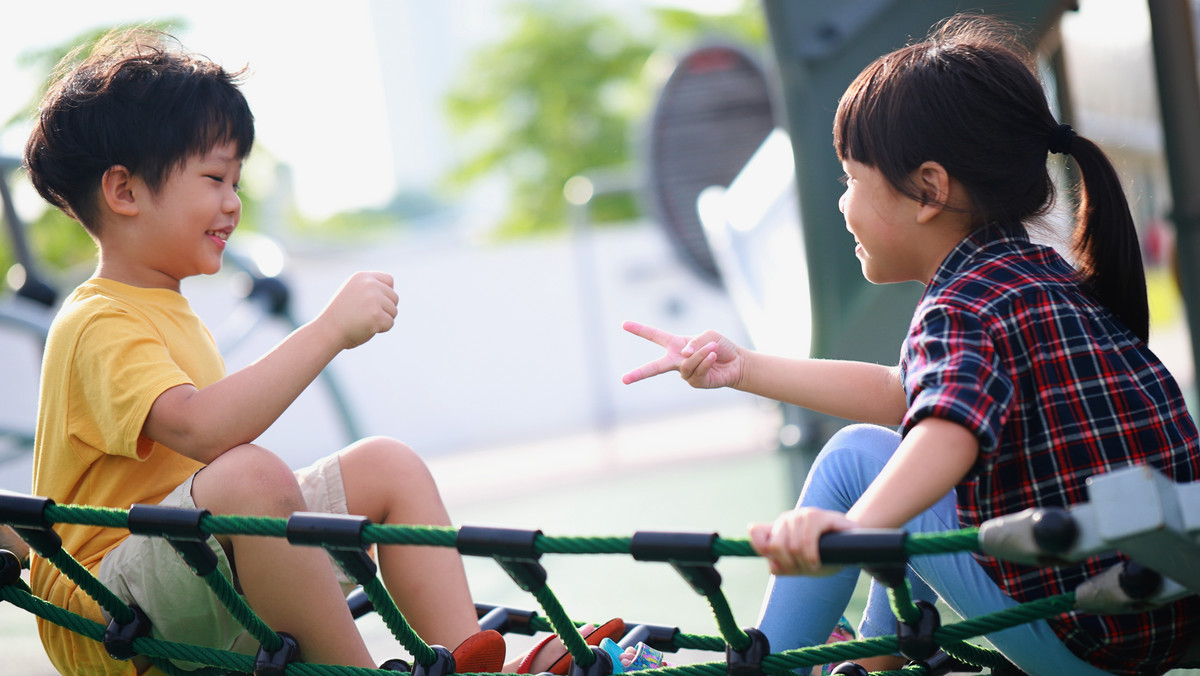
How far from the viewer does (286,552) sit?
1.14 metres

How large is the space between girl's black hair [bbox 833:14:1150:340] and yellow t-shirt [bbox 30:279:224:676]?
0.81m

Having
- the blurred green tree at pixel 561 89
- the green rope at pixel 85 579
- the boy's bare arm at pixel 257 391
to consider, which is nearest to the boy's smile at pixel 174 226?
the boy's bare arm at pixel 257 391

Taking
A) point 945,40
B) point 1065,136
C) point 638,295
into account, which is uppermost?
point 945,40

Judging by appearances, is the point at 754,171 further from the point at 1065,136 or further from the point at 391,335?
the point at 391,335

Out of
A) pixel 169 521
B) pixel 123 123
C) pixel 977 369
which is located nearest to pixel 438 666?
pixel 169 521

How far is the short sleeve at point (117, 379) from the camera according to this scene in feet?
3.77

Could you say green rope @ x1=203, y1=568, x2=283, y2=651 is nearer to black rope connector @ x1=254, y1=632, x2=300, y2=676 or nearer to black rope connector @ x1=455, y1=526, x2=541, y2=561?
black rope connector @ x1=254, y1=632, x2=300, y2=676

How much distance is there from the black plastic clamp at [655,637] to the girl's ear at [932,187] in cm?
63

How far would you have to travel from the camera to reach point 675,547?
887mm

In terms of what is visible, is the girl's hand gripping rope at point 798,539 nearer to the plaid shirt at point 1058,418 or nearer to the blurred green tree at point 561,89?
the plaid shirt at point 1058,418

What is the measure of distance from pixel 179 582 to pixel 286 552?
0.13 metres

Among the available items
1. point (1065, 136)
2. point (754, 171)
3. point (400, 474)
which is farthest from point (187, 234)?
point (754, 171)

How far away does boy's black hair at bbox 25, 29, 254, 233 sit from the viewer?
1313 millimetres

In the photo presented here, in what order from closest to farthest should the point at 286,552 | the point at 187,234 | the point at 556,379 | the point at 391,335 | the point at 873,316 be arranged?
1. the point at 286,552
2. the point at 187,234
3. the point at 873,316
4. the point at 391,335
5. the point at 556,379
